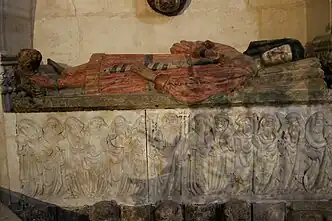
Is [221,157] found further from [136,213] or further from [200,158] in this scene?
[136,213]

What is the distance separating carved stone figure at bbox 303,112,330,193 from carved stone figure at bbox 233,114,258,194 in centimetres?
42

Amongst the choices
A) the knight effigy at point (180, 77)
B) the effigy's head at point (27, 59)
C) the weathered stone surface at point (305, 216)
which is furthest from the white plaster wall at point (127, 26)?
the weathered stone surface at point (305, 216)

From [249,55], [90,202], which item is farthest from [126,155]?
[249,55]

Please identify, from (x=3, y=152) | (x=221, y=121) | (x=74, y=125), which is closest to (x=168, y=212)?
(x=221, y=121)

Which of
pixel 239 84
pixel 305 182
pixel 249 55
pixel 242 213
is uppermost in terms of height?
pixel 249 55

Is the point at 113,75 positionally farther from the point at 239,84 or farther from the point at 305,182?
the point at 305,182

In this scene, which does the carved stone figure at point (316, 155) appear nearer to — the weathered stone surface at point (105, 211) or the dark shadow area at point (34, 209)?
the weathered stone surface at point (105, 211)

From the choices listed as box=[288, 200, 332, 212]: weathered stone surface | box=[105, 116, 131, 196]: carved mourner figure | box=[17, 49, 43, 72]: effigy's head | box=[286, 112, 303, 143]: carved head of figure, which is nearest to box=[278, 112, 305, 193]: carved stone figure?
box=[286, 112, 303, 143]: carved head of figure

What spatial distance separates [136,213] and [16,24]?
205 centimetres

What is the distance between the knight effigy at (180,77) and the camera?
130 inches

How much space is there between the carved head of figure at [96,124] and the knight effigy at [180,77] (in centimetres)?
17

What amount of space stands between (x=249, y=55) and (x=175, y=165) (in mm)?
1171

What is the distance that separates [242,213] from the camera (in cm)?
328

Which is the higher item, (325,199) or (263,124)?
(263,124)
